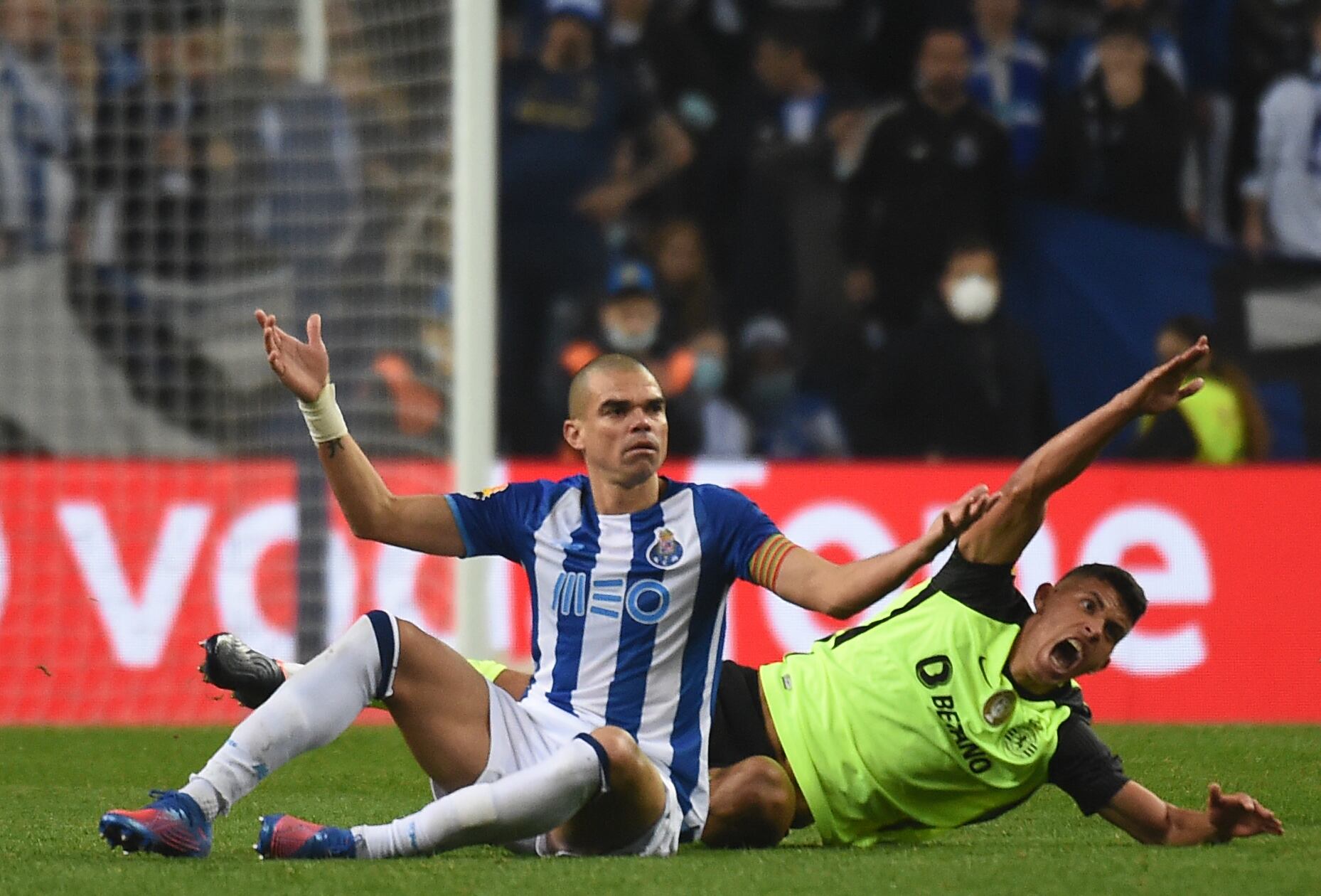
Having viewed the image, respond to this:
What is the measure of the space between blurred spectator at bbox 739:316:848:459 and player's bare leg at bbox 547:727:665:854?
6.51 m

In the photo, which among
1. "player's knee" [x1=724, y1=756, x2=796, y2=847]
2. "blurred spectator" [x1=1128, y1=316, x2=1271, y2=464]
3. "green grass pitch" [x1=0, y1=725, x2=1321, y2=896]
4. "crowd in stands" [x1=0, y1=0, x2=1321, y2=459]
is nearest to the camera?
"green grass pitch" [x1=0, y1=725, x2=1321, y2=896]

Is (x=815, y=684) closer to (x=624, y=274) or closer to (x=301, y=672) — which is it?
(x=301, y=672)

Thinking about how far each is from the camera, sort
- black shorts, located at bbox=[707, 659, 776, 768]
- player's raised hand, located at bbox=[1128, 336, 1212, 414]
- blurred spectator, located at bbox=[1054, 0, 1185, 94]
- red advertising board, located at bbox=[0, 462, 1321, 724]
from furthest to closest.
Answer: blurred spectator, located at bbox=[1054, 0, 1185, 94]
red advertising board, located at bbox=[0, 462, 1321, 724]
black shorts, located at bbox=[707, 659, 776, 768]
player's raised hand, located at bbox=[1128, 336, 1212, 414]

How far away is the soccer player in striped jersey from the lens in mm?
4531

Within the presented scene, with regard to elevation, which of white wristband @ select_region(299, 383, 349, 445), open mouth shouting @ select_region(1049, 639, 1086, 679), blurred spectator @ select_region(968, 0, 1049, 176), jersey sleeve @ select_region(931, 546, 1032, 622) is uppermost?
blurred spectator @ select_region(968, 0, 1049, 176)

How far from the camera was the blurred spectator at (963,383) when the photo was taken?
35.5 feet

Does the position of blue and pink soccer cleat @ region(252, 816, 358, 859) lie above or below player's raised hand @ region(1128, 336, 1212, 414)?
below

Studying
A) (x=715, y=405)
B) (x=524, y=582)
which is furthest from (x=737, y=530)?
(x=715, y=405)

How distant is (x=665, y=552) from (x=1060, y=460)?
3.18 feet

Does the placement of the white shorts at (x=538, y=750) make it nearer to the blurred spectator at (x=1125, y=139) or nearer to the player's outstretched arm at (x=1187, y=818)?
the player's outstretched arm at (x=1187, y=818)

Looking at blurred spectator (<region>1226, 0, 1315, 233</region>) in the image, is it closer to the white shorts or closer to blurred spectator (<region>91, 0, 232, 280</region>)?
blurred spectator (<region>91, 0, 232, 280</region>)

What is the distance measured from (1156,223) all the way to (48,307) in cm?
592

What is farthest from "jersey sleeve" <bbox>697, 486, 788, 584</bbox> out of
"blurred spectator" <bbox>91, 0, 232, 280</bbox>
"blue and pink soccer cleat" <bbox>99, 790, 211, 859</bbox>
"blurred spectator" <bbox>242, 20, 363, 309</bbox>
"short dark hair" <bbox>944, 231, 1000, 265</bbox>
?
"short dark hair" <bbox>944, 231, 1000, 265</bbox>

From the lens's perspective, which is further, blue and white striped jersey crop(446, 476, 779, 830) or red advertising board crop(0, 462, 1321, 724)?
red advertising board crop(0, 462, 1321, 724)
